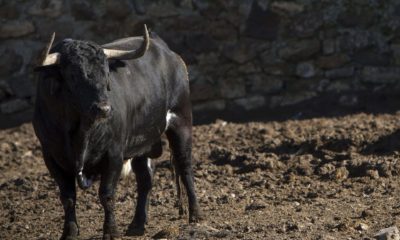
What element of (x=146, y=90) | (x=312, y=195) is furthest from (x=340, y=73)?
(x=146, y=90)

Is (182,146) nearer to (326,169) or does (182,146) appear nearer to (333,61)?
(326,169)

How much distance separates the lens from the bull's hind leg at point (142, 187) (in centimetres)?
850

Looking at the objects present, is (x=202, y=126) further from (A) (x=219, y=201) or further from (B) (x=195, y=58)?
(A) (x=219, y=201)

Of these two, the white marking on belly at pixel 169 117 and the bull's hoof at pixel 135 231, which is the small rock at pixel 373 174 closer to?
the white marking on belly at pixel 169 117

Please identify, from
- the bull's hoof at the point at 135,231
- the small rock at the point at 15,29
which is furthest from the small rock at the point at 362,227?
the small rock at the point at 15,29

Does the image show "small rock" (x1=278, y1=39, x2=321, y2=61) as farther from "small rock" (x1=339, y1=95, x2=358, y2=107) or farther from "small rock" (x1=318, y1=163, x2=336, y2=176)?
"small rock" (x1=318, y1=163, x2=336, y2=176)

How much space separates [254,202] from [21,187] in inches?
93.2

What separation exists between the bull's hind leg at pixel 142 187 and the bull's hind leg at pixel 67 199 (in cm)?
66

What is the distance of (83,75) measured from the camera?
7.56 meters

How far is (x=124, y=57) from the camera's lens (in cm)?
809

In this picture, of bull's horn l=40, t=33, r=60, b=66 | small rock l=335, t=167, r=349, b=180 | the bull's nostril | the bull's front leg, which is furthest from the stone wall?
the bull's nostril

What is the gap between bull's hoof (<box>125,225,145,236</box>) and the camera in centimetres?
832

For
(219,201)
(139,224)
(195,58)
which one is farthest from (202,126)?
(139,224)

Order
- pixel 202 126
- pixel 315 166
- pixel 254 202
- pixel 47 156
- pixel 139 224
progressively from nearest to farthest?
pixel 47 156 → pixel 139 224 → pixel 254 202 → pixel 315 166 → pixel 202 126
